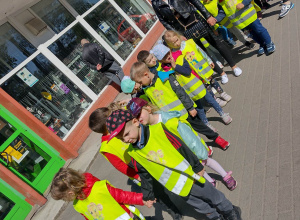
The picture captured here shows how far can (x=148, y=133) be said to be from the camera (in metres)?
2.42

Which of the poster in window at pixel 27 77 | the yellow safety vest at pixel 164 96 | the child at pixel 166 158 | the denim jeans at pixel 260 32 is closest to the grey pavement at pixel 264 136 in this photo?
the denim jeans at pixel 260 32

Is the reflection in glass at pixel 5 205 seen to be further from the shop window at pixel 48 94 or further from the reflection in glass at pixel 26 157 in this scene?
the shop window at pixel 48 94

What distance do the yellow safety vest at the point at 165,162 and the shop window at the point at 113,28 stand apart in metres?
6.89

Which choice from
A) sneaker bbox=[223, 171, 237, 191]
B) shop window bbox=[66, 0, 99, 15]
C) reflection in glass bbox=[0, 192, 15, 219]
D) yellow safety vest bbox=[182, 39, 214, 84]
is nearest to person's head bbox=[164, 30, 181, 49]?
yellow safety vest bbox=[182, 39, 214, 84]

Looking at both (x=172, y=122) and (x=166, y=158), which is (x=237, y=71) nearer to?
(x=172, y=122)

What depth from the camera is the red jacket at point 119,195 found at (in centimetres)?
274

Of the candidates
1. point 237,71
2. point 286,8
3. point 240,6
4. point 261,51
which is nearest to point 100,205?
point 237,71

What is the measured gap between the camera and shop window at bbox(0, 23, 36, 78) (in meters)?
6.35

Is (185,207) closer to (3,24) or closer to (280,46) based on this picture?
(280,46)

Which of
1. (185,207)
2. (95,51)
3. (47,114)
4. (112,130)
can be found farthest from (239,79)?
(47,114)

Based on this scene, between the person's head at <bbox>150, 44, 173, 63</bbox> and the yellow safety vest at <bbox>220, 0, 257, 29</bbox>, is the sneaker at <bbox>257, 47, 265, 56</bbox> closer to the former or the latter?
the yellow safety vest at <bbox>220, 0, 257, 29</bbox>

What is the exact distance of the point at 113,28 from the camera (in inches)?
358

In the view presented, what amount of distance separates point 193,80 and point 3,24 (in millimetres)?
5058

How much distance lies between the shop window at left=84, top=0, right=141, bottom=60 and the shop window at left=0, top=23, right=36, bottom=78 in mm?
2294
